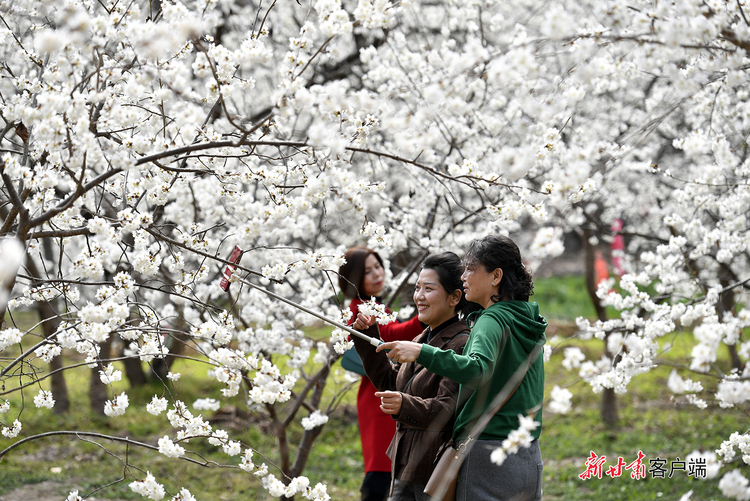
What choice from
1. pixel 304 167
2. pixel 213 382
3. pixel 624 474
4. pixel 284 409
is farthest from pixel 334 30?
pixel 213 382

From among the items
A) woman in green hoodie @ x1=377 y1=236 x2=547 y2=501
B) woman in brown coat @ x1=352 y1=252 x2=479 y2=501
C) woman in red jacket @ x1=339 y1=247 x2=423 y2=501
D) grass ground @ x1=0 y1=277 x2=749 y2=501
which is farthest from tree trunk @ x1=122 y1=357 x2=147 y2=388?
woman in green hoodie @ x1=377 y1=236 x2=547 y2=501

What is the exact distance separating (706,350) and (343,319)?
4.67ft

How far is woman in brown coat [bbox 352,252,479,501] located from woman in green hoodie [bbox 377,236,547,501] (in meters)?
0.12

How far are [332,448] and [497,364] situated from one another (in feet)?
15.2

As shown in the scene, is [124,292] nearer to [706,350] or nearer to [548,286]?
[706,350]

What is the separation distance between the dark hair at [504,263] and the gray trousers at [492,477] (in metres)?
0.52

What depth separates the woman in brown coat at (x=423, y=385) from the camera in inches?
93.0

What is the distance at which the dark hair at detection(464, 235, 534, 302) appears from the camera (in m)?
2.35

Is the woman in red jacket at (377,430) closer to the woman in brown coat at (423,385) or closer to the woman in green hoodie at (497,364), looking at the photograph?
the woman in brown coat at (423,385)

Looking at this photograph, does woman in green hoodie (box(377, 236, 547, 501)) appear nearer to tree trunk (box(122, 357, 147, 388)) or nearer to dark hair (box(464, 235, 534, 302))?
dark hair (box(464, 235, 534, 302))

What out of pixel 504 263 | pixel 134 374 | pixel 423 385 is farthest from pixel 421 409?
pixel 134 374

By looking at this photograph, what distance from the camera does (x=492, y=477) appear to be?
7.11 feet

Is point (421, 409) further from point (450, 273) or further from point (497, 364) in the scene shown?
point (450, 273)

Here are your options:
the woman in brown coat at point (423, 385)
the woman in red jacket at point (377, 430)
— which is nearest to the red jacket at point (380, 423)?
the woman in red jacket at point (377, 430)
